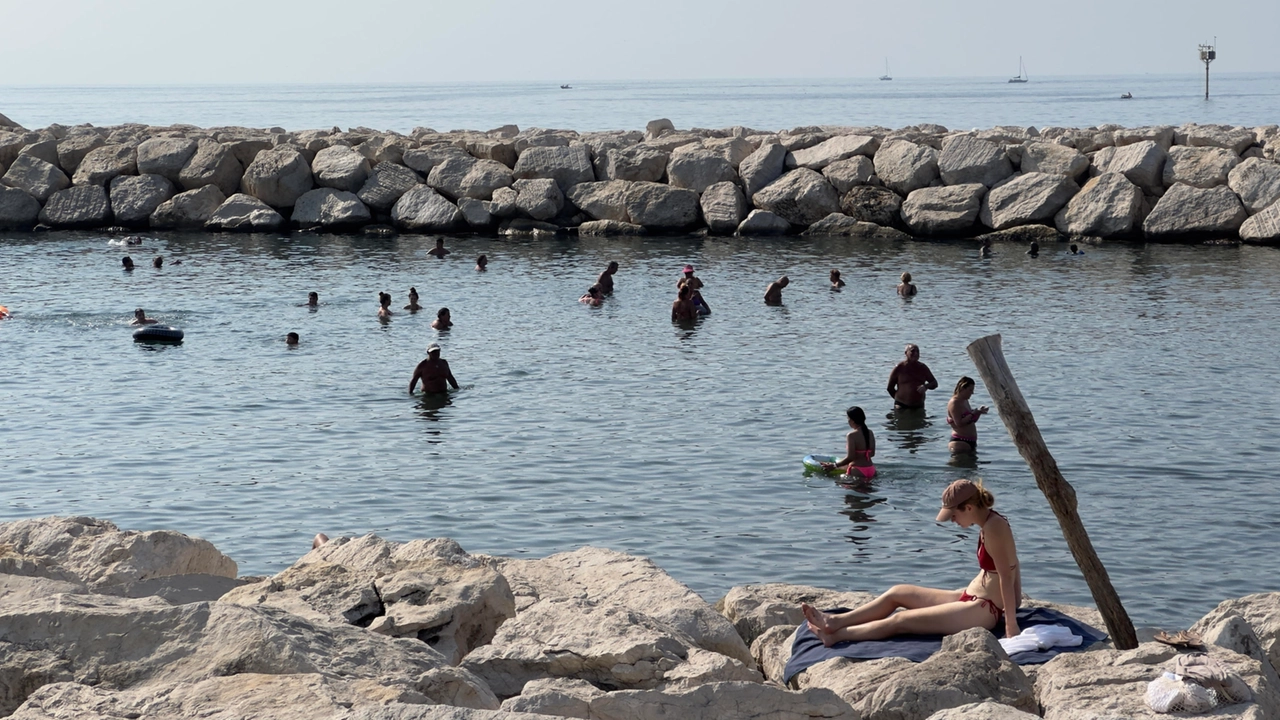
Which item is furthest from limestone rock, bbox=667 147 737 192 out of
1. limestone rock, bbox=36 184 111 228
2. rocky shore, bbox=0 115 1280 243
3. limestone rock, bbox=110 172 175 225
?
limestone rock, bbox=36 184 111 228

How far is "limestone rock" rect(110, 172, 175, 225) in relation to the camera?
4397 centimetres

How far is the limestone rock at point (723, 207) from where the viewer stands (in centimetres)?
3975

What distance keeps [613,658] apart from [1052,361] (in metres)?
15.8

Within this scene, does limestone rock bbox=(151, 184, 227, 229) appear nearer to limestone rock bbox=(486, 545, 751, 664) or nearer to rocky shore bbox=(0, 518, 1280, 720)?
rocky shore bbox=(0, 518, 1280, 720)

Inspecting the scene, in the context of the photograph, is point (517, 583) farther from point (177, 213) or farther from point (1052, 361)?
point (177, 213)

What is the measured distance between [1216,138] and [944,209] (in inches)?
337

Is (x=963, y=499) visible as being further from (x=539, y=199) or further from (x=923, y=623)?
(x=539, y=199)

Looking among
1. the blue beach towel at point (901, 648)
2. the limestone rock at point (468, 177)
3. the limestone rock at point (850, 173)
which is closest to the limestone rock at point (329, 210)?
the limestone rock at point (468, 177)

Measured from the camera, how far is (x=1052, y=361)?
2177 centimetres

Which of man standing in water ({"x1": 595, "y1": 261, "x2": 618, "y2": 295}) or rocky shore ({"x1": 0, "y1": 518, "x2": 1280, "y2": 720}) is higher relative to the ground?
rocky shore ({"x1": 0, "y1": 518, "x2": 1280, "y2": 720})

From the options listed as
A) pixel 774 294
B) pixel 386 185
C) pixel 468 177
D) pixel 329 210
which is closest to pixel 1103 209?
pixel 774 294

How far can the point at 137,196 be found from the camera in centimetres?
4422

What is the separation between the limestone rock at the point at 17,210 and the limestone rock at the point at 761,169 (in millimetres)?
22813

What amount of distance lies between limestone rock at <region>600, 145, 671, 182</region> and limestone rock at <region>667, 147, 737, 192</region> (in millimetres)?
789
